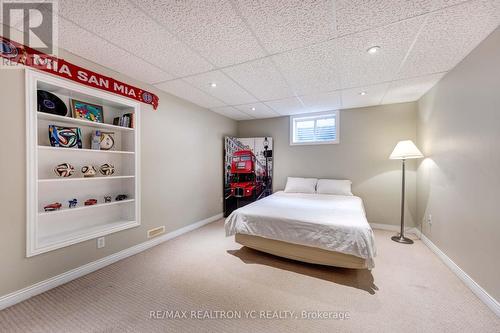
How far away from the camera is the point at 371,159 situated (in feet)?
12.5

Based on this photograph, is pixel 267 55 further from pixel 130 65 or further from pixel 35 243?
pixel 35 243

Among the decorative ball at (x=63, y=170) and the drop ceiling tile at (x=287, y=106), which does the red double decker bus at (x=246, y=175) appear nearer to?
Result: the drop ceiling tile at (x=287, y=106)

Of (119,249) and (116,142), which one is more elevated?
(116,142)

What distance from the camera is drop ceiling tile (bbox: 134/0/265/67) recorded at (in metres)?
1.41

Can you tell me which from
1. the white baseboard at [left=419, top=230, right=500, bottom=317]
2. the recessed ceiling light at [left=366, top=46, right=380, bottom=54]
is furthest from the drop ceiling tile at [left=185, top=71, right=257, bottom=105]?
the white baseboard at [left=419, top=230, right=500, bottom=317]

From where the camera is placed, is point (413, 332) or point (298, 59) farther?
point (298, 59)

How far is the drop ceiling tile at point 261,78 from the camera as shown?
2262 millimetres

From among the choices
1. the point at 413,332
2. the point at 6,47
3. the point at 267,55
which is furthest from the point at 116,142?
the point at 413,332

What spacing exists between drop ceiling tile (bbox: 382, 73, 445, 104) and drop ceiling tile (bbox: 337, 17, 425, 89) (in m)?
0.35

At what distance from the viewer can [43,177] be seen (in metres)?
1.98

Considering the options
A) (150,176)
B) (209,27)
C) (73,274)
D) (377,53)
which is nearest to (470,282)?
(377,53)

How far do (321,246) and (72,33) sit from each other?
3.13 meters

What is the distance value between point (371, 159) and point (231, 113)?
9.93 feet

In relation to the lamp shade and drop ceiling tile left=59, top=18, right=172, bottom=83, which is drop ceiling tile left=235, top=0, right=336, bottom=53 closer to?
drop ceiling tile left=59, top=18, right=172, bottom=83
